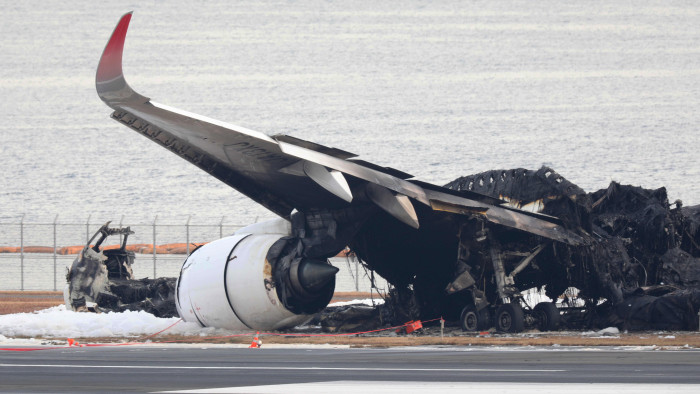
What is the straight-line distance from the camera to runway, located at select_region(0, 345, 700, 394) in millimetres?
16531

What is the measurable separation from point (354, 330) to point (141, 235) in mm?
31270

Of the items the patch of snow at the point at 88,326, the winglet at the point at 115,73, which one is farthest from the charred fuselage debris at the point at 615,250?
the winglet at the point at 115,73

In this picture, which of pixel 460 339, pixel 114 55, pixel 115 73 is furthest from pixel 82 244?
pixel 114 55

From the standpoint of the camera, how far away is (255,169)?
28484 millimetres

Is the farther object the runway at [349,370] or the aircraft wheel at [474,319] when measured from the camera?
the aircraft wheel at [474,319]

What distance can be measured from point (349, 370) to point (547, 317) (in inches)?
474

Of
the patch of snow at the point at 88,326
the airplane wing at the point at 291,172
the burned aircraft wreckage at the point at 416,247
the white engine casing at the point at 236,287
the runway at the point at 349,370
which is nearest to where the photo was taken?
the runway at the point at 349,370

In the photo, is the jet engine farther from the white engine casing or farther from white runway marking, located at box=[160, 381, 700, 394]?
white runway marking, located at box=[160, 381, 700, 394]

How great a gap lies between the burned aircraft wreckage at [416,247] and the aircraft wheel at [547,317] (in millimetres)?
55

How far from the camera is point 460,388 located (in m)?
16.2

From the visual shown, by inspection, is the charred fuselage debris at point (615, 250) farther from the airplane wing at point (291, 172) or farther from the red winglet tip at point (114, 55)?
the red winglet tip at point (114, 55)

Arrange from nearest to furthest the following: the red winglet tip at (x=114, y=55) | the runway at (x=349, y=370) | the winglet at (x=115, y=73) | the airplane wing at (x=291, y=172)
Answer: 1. the runway at (x=349, y=370)
2. the red winglet tip at (x=114, y=55)
3. the winglet at (x=115, y=73)
4. the airplane wing at (x=291, y=172)

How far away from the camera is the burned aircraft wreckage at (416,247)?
28172 mm

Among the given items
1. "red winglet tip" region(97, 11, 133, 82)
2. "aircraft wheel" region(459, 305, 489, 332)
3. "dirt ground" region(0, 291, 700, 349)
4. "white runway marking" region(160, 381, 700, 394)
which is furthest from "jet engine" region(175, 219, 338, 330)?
"white runway marking" region(160, 381, 700, 394)
